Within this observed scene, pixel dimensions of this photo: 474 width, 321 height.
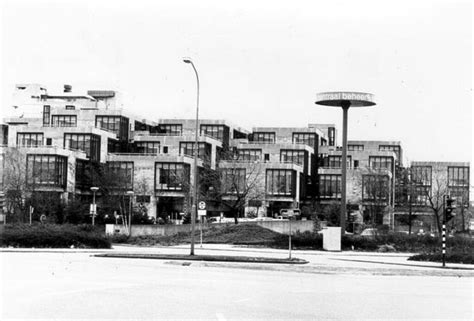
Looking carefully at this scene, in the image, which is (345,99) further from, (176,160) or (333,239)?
(176,160)

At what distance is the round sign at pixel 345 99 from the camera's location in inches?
1820

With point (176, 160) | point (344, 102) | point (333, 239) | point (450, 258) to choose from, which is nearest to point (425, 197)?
point (176, 160)

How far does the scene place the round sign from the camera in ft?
152

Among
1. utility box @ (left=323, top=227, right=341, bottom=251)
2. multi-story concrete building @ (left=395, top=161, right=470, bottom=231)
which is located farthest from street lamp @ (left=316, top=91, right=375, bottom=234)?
multi-story concrete building @ (left=395, top=161, right=470, bottom=231)

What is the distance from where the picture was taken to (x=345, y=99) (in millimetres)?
46219

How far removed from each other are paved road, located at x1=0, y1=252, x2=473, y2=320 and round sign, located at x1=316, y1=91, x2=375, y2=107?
2034 centimetres

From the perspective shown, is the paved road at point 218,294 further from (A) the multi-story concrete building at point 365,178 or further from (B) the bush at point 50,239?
(A) the multi-story concrete building at point 365,178

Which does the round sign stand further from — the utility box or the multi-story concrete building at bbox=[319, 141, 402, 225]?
the multi-story concrete building at bbox=[319, 141, 402, 225]

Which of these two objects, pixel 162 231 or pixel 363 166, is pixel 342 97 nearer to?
pixel 162 231

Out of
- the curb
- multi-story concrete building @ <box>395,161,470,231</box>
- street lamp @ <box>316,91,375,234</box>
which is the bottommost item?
the curb

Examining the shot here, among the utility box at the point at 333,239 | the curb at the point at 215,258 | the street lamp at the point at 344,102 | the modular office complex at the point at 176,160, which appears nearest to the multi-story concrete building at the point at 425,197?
the modular office complex at the point at 176,160

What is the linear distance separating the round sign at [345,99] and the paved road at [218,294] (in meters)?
20.3

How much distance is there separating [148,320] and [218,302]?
3.11 meters

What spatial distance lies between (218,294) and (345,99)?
A: 30.1 meters
